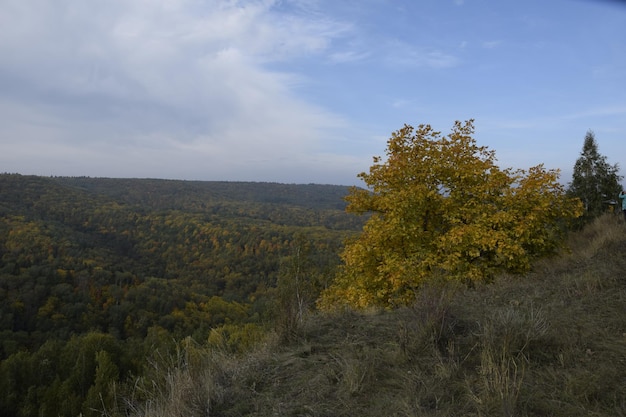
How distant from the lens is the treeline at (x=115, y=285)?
33.9 m

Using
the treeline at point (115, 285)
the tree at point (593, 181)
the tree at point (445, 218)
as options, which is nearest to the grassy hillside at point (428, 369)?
the treeline at point (115, 285)

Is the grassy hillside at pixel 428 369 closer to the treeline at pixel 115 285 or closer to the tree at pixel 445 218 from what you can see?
the treeline at pixel 115 285

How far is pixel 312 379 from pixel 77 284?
247ft

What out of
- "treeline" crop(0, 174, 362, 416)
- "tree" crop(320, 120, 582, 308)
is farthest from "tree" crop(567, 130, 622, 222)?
"treeline" crop(0, 174, 362, 416)

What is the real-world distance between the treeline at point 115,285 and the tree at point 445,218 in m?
1.86

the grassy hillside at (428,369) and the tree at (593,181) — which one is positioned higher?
the tree at (593,181)

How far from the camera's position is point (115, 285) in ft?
219

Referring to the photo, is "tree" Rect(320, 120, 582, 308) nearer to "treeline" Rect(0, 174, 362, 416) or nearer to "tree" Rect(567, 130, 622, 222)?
"treeline" Rect(0, 174, 362, 416)

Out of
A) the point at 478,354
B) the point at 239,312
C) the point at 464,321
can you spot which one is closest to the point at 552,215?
the point at 464,321

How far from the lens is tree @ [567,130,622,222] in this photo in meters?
16.7

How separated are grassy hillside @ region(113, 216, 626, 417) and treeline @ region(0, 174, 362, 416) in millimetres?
1081

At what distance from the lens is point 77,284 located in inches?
2510

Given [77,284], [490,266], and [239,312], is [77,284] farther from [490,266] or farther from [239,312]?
[490,266]

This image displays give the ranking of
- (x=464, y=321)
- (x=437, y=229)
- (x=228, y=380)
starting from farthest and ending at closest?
(x=437, y=229), (x=464, y=321), (x=228, y=380)
